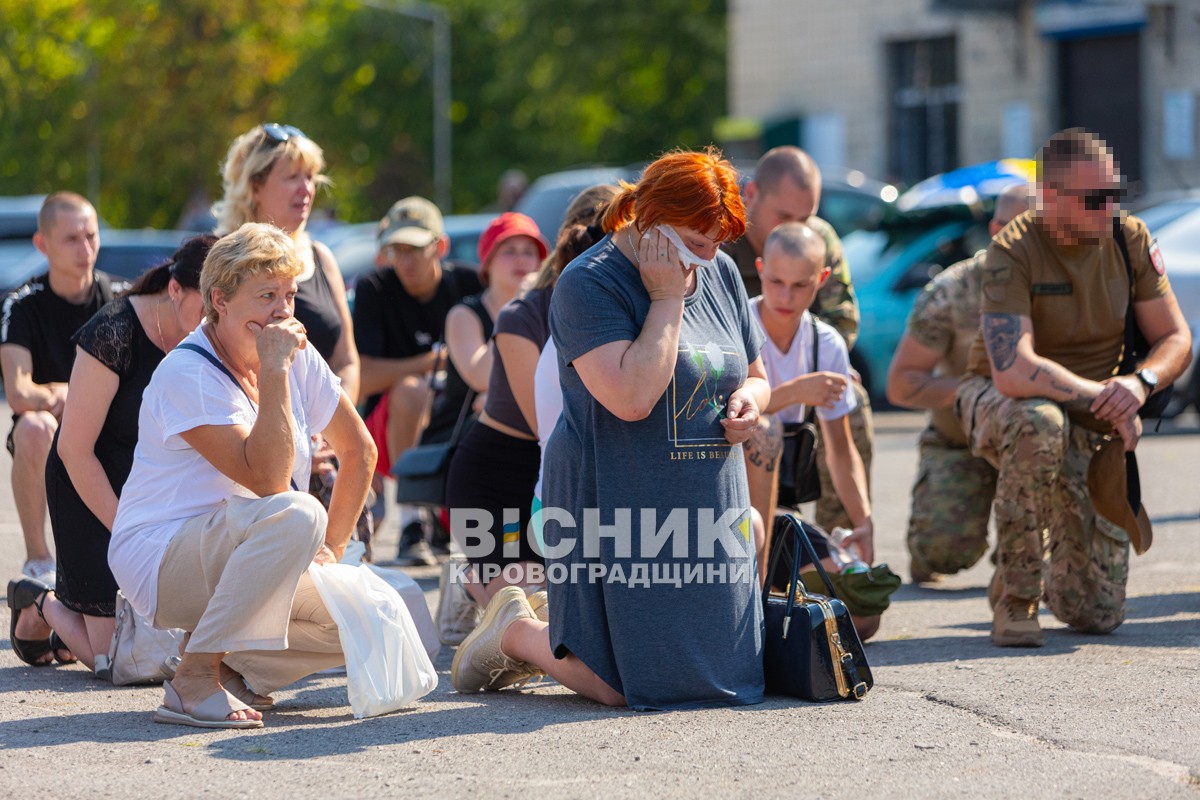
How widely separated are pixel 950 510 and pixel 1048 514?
1175 millimetres

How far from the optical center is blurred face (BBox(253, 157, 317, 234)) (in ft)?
21.2

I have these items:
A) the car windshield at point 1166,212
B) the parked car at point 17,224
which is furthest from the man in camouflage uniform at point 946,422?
the parked car at point 17,224

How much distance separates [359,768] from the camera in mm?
4379

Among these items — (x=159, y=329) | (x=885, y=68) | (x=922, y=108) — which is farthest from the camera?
(x=885, y=68)

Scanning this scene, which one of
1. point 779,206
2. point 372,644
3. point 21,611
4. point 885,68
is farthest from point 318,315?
point 885,68

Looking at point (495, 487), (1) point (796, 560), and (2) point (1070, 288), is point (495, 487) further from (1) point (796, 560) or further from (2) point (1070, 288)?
(2) point (1070, 288)

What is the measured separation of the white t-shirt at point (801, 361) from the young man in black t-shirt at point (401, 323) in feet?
9.55

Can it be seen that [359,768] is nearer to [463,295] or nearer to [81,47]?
[463,295]

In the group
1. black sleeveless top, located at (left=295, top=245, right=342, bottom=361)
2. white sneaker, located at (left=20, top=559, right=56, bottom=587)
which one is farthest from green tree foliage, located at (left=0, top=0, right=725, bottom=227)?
black sleeveless top, located at (left=295, top=245, right=342, bottom=361)

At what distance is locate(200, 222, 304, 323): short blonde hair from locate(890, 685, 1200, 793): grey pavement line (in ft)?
7.47

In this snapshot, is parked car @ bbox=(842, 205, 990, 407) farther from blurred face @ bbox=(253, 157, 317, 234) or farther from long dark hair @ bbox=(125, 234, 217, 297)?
long dark hair @ bbox=(125, 234, 217, 297)

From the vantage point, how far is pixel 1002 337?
613 centimetres

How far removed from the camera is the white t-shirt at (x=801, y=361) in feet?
20.9

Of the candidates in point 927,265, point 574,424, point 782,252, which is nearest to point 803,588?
point 574,424
